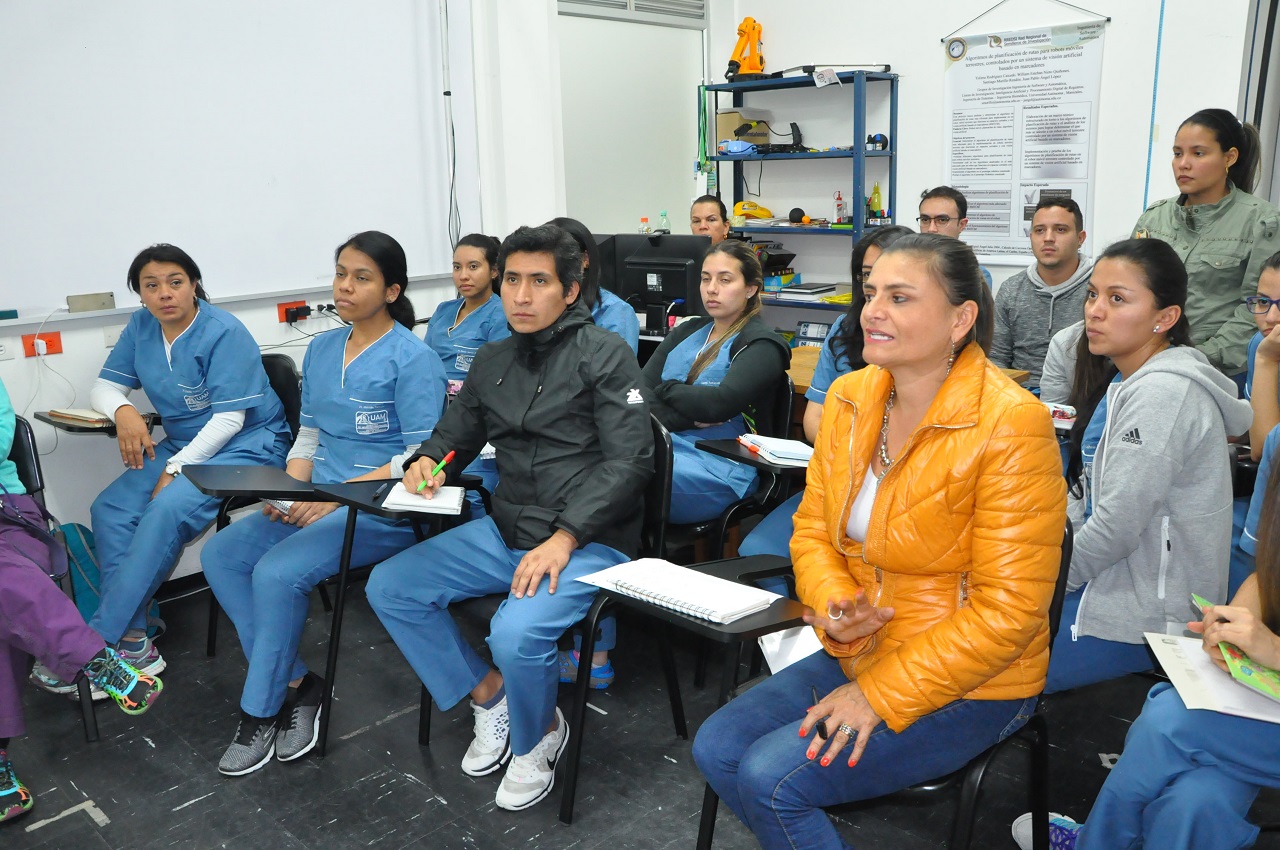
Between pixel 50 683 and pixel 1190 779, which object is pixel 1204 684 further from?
pixel 50 683

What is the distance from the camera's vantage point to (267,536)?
8.74 ft

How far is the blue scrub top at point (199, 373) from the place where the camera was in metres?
3.19

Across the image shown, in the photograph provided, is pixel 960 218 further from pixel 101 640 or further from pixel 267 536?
pixel 101 640

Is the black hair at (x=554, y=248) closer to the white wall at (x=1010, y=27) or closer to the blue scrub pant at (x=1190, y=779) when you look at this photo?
the blue scrub pant at (x=1190, y=779)

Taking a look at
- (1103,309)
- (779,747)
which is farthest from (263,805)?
(1103,309)

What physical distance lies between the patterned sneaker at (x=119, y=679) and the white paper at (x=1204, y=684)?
2394mm

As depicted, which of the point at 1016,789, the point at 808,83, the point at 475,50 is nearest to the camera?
the point at 1016,789

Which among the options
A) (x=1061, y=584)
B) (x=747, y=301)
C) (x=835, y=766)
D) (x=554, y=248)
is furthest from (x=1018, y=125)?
(x=835, y=766)

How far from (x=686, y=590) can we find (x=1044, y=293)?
2239 mm

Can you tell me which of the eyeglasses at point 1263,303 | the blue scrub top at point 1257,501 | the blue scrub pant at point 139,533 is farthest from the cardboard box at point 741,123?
the blue scrub top at point 1257,501

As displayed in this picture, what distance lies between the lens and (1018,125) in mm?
5070

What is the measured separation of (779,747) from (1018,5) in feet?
15.2

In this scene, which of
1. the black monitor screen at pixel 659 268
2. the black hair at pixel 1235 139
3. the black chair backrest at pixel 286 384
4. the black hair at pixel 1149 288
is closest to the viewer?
the black hair at pixel 1149 288

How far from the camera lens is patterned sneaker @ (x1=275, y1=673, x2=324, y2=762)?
8.15 ft
